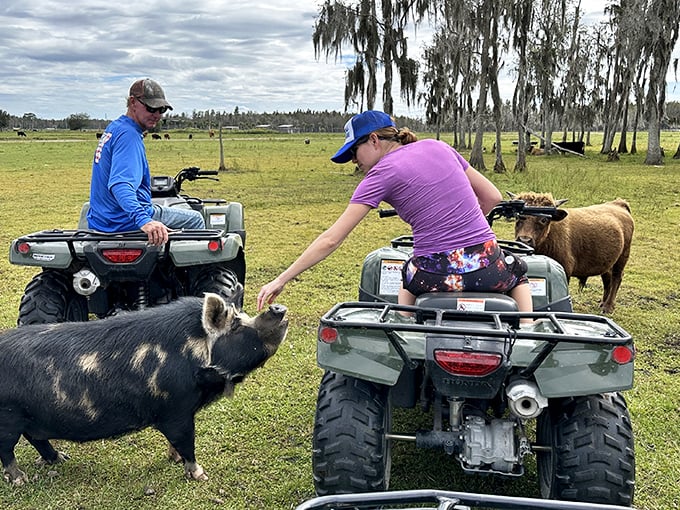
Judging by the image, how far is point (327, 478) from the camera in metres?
2.45

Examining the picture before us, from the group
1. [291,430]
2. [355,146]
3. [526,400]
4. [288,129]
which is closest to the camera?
[526,400]

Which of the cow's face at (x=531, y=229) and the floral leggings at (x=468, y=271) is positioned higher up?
the floral leggings at (x=468, y=271)

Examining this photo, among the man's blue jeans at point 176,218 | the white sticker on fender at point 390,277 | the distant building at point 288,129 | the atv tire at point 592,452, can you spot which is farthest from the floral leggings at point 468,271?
the distant building at point 288,129

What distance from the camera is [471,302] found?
262 cm

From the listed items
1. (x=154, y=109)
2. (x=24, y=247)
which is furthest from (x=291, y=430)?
(x=154, y=109)

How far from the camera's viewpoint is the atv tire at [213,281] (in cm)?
458

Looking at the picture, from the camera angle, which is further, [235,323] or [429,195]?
[235,323]

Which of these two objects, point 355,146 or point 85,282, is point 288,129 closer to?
point 85,282

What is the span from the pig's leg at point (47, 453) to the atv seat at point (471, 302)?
2278mm

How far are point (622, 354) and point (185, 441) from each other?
221 cm

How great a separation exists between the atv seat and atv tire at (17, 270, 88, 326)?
291cm

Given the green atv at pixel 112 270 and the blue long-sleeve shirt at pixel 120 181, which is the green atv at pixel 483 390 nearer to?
the green atv at pixel 112 270

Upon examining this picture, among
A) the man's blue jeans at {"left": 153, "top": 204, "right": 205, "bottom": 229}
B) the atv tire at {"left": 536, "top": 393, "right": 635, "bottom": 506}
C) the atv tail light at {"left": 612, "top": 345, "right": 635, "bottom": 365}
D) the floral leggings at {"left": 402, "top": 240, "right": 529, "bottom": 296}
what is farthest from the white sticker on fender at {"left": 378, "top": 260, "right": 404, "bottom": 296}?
the man's blue jeans at {"left": 153, "top": 204, "right": 205, "bottom": 229}

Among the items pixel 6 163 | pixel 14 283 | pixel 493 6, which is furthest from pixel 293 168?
pixel 14 283
